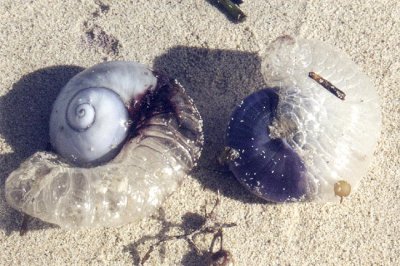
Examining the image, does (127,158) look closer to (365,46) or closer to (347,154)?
(347,154)

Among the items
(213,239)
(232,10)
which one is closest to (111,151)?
(213,239)

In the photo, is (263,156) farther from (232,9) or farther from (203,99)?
(232,9)

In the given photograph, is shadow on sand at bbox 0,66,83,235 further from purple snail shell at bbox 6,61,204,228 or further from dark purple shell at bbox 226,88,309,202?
dark purple shell at bbox 226,88,309,202

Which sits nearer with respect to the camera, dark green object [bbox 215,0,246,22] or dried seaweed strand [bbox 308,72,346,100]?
dried seaweed strand [bbox 308,72,346,100]

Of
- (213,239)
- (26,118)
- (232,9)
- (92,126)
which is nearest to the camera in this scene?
(92,126)

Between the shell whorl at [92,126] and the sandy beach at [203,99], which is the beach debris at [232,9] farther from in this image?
the shell whorl at [92,126]

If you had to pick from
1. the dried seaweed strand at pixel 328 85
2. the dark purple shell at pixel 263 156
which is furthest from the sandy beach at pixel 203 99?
the dried seaweed strand at pixel 328 85

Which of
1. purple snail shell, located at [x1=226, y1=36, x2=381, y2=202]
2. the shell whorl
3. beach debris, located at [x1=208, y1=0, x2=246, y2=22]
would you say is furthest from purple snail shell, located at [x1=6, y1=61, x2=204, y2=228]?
beach debris, located at [x1=208, y1=0, x2=246, y2=22]
